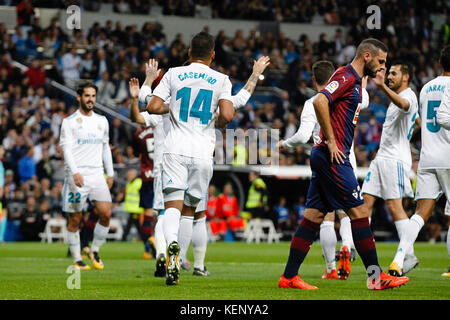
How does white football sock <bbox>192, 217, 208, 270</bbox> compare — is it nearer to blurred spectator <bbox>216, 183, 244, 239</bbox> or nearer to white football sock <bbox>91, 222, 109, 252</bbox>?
white football sock <bbox>91, 222, 109, 252</bbox>

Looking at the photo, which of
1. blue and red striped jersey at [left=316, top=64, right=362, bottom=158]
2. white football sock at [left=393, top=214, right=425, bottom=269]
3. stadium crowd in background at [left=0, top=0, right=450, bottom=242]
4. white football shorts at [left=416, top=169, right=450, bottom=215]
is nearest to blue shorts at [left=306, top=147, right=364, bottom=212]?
blue and red striped jersey at [left=316, top=64, right=362, bottom=158]

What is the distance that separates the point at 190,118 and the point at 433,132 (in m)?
3.05

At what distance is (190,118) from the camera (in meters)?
7.81

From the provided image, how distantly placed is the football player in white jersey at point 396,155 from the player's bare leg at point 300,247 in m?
2.35

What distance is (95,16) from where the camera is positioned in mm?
28688

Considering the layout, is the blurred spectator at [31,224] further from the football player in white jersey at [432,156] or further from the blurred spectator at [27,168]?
the football player in white jersey at [432,156]

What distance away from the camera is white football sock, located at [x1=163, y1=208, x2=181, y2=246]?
7.50 m

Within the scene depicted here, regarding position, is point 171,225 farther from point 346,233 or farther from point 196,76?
point 346,233

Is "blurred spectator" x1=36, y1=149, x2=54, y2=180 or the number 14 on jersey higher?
the number 14 on jersey

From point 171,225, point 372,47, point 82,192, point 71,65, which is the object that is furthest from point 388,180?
point 71,65

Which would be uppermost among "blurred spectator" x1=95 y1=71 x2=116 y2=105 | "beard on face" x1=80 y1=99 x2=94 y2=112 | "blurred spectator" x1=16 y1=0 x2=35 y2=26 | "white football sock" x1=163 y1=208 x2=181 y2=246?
"blurred spectator" x1=16 y1=0 x2=35 y2=26

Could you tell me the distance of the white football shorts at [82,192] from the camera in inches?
428

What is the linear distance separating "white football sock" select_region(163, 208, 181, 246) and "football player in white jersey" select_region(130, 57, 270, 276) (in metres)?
0.66
